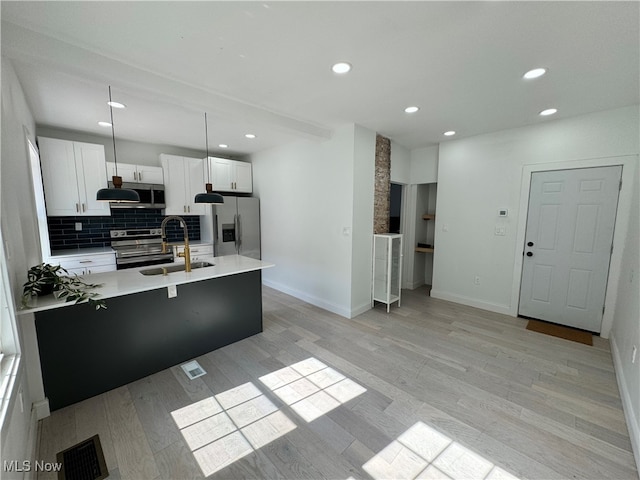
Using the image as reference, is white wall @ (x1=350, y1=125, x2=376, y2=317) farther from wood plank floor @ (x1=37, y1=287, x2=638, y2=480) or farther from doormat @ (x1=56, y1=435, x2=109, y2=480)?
doormat @ (x1=56, y1=435, x2=109, y2=480)

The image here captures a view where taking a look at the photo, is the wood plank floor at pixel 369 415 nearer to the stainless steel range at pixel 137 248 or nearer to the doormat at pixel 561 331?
the doormat at pixel 561 331

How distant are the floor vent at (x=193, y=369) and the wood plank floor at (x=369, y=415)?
2.7 inches

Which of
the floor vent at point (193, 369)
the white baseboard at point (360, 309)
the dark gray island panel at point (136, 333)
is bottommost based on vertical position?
the floor vent at point (193, 369)

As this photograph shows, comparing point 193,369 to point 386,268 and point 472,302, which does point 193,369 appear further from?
point 472,302

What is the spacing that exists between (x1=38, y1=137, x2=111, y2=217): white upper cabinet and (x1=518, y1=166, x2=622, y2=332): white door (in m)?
6.16

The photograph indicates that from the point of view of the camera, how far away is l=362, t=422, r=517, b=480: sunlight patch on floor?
1.52m

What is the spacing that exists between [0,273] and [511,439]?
3307 millimetres

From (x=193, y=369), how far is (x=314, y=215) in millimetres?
2555

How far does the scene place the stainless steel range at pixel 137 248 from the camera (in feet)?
13.1

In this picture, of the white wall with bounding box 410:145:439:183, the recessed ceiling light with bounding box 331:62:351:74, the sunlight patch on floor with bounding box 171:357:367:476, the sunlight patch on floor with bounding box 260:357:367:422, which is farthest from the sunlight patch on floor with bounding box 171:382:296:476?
the white wall with bounding box 410:145:439:183

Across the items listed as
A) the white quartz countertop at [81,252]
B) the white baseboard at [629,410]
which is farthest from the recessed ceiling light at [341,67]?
the white quartz countertop at [81,252]

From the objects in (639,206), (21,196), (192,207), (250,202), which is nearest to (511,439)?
(639,206)

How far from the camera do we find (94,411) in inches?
77.4

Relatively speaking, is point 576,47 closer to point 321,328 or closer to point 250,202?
point 321,328
